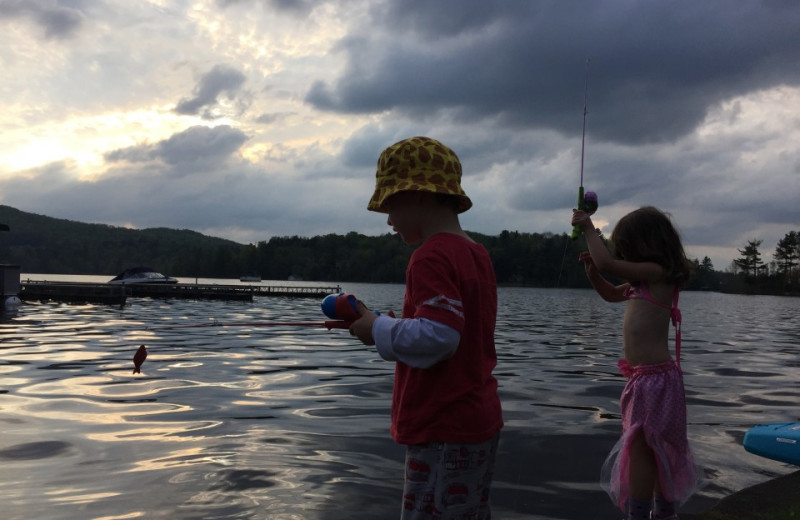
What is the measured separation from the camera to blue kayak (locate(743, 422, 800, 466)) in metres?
6.41

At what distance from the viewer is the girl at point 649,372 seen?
3.81 metres

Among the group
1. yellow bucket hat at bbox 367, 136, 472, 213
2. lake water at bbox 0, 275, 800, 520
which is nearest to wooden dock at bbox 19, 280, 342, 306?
lake water at bbox 0, 275, 800, 520

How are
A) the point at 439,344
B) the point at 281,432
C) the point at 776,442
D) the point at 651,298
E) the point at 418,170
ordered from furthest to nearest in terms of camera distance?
the point at 281,432 → the point at 776,442 → the point at 651,298 → the point at 418,170 → the point at 439,344

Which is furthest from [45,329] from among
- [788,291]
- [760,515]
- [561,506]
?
[788,291]

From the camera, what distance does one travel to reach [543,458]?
22.2ft

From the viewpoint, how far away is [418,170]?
2.78m

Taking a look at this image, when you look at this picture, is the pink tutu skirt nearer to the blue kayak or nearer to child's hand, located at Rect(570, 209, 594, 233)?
child's hand, located at Rect(570, 209, 594, 233)

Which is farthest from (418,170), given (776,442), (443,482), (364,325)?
(776,442)

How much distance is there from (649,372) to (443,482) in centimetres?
189

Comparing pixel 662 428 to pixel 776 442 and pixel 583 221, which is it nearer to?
pixel 583 221

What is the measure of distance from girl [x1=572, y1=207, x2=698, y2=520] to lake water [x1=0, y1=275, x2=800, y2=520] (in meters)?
1.38

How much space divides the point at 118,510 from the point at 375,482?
6.97 ft

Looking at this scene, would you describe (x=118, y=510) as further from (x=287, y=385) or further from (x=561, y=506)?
(x=287, y=385)

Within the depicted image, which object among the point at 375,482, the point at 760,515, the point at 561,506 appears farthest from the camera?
the point at 375,482
